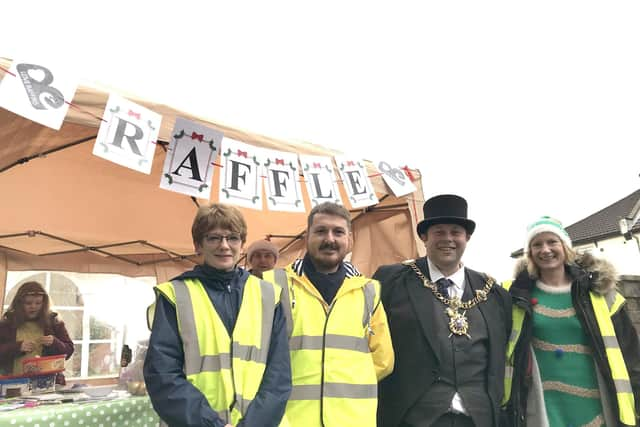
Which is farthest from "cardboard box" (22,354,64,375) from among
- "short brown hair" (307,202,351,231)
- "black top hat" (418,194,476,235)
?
"black top hat" (418,194,476,235)

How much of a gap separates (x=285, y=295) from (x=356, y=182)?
2.03 m

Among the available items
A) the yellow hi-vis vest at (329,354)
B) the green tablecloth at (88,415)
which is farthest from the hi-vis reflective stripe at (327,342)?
the green tablecloth at (88,415)

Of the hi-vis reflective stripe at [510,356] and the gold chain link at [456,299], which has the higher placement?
the gold chain link at [456,299]

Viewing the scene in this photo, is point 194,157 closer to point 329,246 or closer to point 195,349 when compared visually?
point 329,246

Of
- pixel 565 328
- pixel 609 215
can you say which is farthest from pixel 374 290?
pixel 609 215

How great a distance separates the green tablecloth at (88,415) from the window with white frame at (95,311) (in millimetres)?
2987

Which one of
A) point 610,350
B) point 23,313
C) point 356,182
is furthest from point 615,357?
point 23,313

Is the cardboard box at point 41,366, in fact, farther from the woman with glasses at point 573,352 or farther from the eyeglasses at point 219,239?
the woman with glasses at point 573,352

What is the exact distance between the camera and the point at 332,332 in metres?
1.95

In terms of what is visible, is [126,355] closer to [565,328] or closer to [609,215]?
[565,328]

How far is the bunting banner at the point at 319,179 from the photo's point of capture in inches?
144

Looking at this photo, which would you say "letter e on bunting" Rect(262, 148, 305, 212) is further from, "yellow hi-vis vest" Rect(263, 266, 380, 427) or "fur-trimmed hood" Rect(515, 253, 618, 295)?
"fur-trimmed hood" Rect(515, 253, 618, 295)

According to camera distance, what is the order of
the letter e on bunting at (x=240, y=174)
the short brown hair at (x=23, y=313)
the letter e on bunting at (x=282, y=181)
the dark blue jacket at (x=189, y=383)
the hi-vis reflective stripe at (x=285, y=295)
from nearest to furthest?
the dark blue jacket at (x=189, y=383) < the hi-vis reflective stripe at (x=285, y=295) < the letter e on bunting at (x=240, y=174) < the letter e on bunting at (x=282, y=181) < the short brown hair at (x=23, y=313)

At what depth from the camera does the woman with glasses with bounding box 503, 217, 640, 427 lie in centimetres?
224
